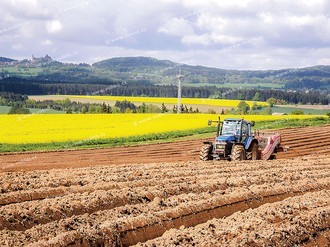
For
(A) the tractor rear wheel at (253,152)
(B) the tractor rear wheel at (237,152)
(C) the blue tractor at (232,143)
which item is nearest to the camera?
(B) the tractor rear wheel at (237,152)

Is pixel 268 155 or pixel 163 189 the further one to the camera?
pixel 268 155

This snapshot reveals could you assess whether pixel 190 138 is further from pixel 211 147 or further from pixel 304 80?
pixel 304 80

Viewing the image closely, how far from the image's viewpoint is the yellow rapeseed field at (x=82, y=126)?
1772 inches

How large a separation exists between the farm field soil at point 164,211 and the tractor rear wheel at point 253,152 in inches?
331

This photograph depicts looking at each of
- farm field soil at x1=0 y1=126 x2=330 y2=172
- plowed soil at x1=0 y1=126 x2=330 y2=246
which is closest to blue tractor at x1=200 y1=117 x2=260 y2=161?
farm field soil at x1=0 y1=126 x2=330 y2=172

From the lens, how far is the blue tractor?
79.8 ft

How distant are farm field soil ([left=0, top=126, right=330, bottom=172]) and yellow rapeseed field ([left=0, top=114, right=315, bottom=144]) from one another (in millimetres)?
6794

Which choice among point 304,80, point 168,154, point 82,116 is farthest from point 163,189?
point 304,80

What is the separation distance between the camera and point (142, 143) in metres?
42.5

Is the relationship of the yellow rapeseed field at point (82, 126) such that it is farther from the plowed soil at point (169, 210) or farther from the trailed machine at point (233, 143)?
the plowed soil at point (169, 210)

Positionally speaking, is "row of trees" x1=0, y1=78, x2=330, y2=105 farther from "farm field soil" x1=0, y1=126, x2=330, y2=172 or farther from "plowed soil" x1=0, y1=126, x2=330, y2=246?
"plowed soil" x1=0, y1=126, x2=330, y2=246

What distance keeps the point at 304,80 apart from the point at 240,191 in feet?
619

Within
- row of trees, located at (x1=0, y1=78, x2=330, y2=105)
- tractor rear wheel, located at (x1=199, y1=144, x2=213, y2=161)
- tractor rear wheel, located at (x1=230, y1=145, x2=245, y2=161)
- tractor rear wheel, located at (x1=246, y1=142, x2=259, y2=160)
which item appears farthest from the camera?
row of trees, located at (x1=0, y1=78, x2=330, y2=105)

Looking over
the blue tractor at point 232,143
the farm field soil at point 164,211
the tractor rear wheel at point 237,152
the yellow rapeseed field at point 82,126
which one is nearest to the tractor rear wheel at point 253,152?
the blue tractor at point 232,143
